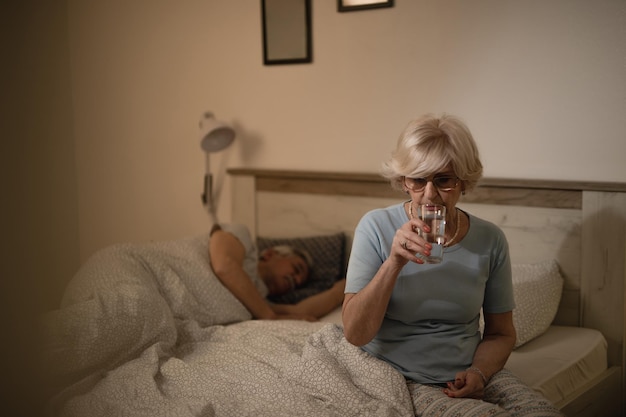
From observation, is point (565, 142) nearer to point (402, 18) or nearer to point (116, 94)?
point (402, 18)

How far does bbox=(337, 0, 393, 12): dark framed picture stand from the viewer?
2617 millimetres

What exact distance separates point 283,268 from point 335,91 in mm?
781

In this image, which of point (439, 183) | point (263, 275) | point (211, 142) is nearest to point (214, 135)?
point (211, 142)

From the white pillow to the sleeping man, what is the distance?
0.71 metres

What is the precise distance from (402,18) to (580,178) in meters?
0.91

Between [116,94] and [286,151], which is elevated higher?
[116,94]

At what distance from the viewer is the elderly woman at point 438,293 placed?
1462mm

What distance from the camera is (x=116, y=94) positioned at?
3016 mm

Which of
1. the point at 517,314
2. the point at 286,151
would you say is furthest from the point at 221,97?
the point at 517,314

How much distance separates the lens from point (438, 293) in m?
1.51

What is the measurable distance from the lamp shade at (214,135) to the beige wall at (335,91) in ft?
0.34

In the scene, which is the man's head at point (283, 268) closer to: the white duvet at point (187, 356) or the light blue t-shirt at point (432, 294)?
the white duvet at point (187, 356)

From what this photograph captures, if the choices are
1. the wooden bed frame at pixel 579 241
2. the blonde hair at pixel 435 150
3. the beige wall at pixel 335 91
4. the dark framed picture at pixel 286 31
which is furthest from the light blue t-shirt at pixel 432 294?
the dark framed picture at pixel 286 31

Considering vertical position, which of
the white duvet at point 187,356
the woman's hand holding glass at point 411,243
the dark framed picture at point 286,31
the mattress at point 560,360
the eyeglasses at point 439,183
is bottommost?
the mattress at point 560,360
